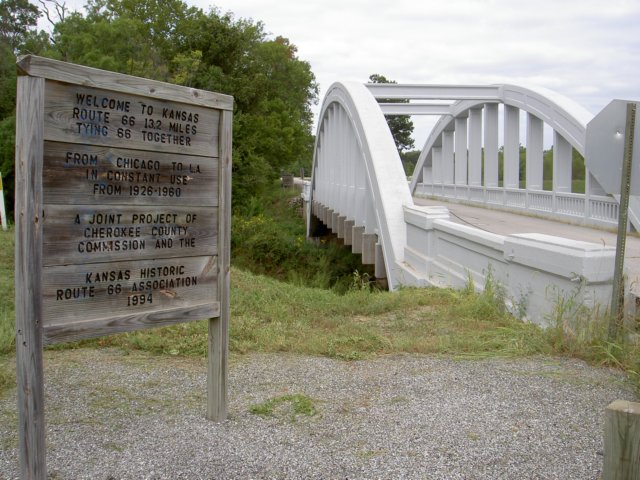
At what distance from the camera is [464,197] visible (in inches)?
976

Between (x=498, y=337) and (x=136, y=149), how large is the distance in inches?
152

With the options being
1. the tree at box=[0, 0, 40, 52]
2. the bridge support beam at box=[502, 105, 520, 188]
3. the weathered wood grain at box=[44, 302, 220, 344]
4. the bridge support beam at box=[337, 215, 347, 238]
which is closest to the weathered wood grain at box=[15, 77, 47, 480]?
the weathered wood grain at box=[44, 302, 220, 344]

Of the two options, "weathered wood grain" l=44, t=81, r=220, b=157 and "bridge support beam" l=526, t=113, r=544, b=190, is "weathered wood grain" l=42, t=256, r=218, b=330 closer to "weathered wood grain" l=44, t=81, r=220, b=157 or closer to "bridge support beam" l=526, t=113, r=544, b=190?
"weathered wood grain" l=44, t=81, r=220, b=157

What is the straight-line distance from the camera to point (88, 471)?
3355 mm

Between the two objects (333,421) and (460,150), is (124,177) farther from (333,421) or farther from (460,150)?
(460,150)

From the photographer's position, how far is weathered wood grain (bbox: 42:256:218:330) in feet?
10.5

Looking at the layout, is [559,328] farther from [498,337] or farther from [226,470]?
[226,470]

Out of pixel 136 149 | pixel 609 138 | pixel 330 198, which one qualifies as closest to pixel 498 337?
pixel 609 138

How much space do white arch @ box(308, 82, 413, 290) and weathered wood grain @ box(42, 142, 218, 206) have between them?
7.76m

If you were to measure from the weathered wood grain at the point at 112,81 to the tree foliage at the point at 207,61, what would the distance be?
75.0ft

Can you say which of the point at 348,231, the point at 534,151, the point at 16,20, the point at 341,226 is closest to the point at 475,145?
the point at 534,151

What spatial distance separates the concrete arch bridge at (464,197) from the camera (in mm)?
6516

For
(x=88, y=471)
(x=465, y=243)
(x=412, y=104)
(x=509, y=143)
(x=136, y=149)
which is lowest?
(x=88, y=471)

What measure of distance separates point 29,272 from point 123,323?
0.61m
